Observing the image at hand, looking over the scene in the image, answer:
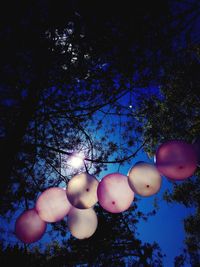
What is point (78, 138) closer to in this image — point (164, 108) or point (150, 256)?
point (164, 108)

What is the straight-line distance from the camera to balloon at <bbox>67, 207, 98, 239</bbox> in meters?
3.25

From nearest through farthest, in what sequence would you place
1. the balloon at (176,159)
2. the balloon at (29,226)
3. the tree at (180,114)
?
the balloon at (176,159), the balloon at (29,226), the tree at (180,114)

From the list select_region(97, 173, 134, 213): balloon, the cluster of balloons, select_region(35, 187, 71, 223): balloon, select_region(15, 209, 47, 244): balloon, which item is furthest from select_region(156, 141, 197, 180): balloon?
select_region(15, 209, 47, 244): balloon

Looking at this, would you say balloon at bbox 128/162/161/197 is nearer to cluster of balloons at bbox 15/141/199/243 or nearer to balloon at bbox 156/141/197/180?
cluster of balloons at bbox 15/141/199/243

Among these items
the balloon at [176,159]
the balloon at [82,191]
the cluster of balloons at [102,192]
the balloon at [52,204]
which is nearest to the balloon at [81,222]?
the cluster of balloons at [102,192]

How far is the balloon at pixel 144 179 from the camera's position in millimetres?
2900

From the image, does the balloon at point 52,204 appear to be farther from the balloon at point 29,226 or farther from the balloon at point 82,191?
the balloon at point 82,191

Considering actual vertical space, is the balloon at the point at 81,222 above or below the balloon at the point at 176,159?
below

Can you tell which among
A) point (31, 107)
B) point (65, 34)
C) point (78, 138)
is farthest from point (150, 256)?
point (65, 34)

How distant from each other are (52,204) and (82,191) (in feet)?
1.65

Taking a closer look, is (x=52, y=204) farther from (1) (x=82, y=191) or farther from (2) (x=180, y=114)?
(2) (x=180, y=114)

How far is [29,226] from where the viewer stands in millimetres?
3170

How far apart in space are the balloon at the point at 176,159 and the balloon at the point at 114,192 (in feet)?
1.84

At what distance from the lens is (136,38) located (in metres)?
5.23
